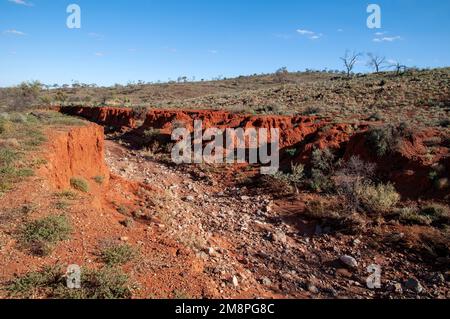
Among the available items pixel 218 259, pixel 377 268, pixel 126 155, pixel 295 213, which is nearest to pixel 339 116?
pixel 295 213

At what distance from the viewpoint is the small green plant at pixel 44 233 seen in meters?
5.65

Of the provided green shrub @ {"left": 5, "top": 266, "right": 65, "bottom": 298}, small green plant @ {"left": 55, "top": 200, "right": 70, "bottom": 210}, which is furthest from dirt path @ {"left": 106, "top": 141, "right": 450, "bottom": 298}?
green shrub @ {"left": 5, "top": 266, "right": 65, "bottom": 298}

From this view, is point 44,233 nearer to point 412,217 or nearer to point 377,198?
point 377,198

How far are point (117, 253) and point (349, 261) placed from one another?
4.88 m

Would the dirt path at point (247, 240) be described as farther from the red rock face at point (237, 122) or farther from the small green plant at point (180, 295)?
the red rock face at point (237, 122)

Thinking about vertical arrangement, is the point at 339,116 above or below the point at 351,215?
above

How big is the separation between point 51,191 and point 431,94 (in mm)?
24485

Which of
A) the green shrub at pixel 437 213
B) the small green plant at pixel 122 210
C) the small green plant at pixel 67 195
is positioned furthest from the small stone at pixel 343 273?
the small green plant at pixel 67 195

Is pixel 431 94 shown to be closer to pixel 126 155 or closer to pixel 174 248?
pixel 126 155

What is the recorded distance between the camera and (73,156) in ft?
35.0

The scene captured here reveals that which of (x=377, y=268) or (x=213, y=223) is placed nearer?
(x=377, y=268)

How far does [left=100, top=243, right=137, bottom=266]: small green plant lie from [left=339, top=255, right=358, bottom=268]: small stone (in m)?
4.52

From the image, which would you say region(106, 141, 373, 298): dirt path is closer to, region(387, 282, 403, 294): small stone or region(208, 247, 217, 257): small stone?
region(208, 247, 217, 257): small stone
